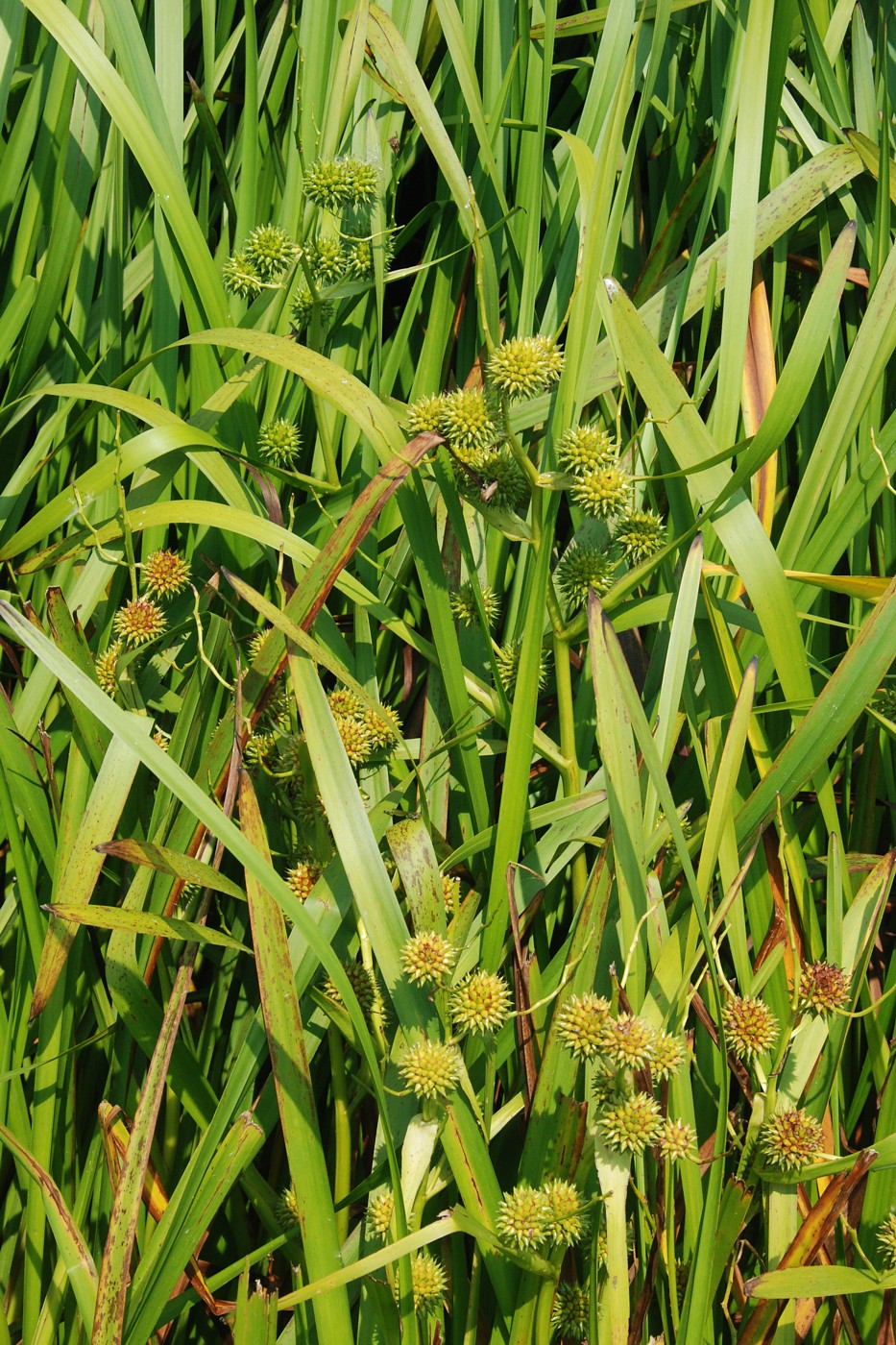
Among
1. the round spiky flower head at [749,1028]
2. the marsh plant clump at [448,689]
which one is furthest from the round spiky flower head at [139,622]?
the round spiky flower head at [749,1028]

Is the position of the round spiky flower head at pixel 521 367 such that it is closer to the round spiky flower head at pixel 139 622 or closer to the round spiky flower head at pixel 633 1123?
the round spiky flower head at pixel 139 622

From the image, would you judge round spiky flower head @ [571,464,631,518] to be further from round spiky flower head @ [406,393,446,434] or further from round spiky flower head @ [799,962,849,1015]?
round spiky flower head @ [799,962,849,1015]

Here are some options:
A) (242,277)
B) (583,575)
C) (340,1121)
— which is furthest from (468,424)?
(340,1121)

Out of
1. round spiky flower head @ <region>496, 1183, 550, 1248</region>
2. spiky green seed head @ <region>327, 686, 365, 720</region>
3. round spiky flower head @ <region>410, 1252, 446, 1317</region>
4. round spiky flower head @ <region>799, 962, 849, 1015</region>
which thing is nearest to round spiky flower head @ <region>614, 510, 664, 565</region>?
spiky green seed head @ <region>327, 686, 365, 720</region>

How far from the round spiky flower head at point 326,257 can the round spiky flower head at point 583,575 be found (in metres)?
0.50

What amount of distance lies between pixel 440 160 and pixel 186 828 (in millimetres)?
912

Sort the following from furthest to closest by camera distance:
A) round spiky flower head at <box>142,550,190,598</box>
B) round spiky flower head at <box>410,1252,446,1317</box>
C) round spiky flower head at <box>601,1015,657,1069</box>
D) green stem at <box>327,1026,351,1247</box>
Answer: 1. round spiky flower head at <box>142,550,190,598</box>
2. green stem at <box>327,1026,351,1247</box>
3. round spiky flower head at <box>410,1252,446,1317</box>
4. round spiky flower head at <box>601,1015,657,1069</box>

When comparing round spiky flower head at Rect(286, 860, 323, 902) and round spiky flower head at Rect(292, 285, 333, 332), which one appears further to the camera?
round spiky flower head at Rect(292, 285, 333, 332)

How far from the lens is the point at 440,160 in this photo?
4.43 feet

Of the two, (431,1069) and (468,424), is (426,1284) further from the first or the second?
(468,424)

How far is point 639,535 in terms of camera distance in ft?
4.06

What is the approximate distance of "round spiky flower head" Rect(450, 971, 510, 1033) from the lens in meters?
1.07

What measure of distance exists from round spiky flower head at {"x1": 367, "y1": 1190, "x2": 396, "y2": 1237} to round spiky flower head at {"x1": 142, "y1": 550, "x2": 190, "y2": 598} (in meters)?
0.77

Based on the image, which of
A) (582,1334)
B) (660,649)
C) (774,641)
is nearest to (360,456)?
(660,649)
